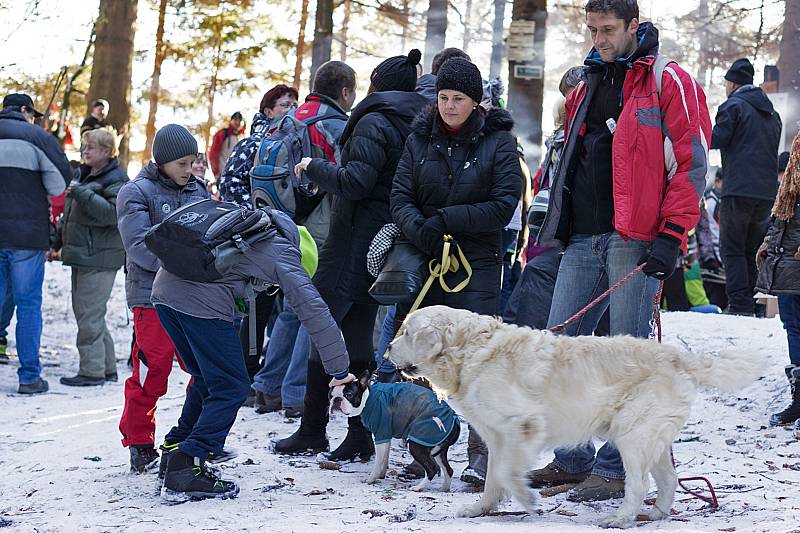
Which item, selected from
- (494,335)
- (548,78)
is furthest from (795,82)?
(548,78)

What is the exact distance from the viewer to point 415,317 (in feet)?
16.1

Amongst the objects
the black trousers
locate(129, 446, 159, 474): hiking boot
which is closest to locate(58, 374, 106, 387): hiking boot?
locate(129, 446, 159, 474): hiking boot

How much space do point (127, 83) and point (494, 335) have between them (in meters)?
11.8

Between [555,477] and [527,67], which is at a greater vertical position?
[527,67]

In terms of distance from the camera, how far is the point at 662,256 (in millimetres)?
4684

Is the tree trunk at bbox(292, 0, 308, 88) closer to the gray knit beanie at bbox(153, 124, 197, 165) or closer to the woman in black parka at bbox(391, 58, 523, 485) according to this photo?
the gray knit beanie at bbox(153, 124, 197, 165)

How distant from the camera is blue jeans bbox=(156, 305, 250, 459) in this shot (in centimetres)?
514

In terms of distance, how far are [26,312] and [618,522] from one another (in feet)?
21.4

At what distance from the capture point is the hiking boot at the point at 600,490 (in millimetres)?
5016

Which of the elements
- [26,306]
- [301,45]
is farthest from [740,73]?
[301,45]

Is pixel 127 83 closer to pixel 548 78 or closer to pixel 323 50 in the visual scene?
pixel 323 50

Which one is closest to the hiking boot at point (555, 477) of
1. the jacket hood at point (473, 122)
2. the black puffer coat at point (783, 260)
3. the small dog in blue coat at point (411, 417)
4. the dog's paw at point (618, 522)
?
the small dog in blue coat at point (411, 417)

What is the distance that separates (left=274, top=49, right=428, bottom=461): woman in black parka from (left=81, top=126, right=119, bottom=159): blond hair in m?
3.27

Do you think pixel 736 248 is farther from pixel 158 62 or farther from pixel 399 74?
pixel 158 62
